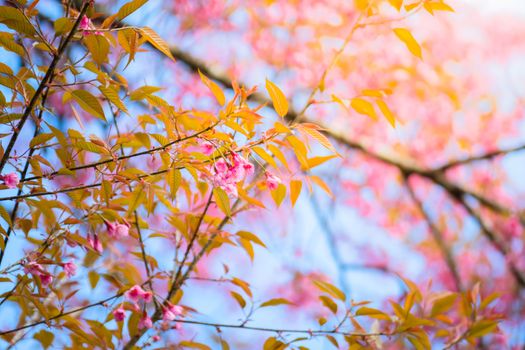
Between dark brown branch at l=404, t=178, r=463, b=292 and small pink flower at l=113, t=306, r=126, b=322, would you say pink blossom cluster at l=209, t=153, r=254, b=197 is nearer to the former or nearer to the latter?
small pink flower at l=113, t=306, r=126, b=322

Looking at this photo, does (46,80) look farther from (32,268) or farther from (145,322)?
(145,322)

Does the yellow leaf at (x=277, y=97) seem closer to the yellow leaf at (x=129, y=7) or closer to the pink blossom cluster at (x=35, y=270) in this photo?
the yellow leaf at (x=129, y=7)

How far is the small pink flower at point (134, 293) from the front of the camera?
103 centimetres

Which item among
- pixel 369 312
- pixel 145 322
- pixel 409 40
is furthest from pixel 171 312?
pixel 409 40

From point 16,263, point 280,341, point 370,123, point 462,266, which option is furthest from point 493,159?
point 16,263

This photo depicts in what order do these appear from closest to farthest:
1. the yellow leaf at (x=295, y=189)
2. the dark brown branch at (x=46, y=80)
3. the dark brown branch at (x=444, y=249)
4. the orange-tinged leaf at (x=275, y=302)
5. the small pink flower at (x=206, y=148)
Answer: the dark brown branch at (x=46, y=80), the small pink flower at (x=206, y=148), the yellow leaf at (x=295, y=189), the orange-tinged leaf at (x=275, y=302), the dark brown branch at (x=444, y=249)

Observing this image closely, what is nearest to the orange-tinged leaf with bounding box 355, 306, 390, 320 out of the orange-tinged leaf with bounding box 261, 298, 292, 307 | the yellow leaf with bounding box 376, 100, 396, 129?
the orange-tinged leaf with bounding box 261, 298, 292, 307

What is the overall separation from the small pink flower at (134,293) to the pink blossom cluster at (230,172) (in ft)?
0.94

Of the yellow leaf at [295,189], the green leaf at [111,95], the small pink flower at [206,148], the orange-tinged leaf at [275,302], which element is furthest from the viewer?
the orange-tinged leaf at [275,302]

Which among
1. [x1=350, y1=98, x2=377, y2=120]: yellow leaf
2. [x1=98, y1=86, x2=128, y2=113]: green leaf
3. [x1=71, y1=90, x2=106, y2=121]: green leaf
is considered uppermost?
[x1=350, y1=98, x2=377, y2=120]: yellow leaf

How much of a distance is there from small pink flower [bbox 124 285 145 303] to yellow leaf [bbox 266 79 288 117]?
1.48 ft

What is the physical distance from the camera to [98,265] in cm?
145

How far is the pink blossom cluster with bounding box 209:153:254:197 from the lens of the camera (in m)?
0.91

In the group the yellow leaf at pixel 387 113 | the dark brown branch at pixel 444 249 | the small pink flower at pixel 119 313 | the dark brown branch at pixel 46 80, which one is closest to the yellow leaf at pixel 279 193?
the yellow leaf at pixel 387 113
